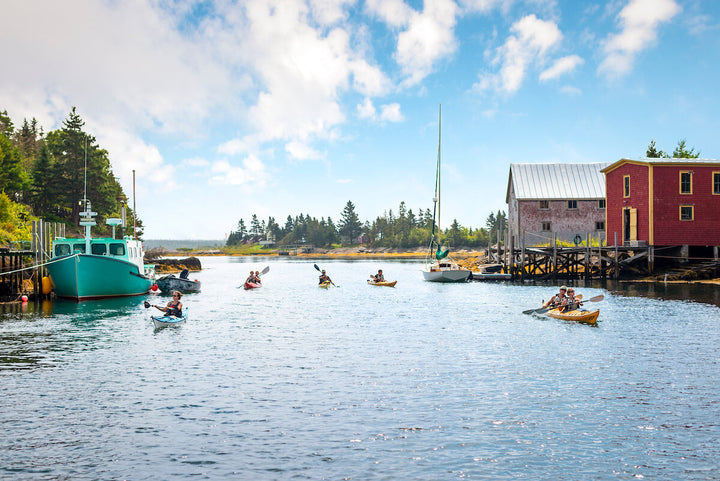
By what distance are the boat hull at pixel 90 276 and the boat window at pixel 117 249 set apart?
0.92 meters

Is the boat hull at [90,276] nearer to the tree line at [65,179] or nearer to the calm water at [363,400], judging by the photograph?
the calm water at [363,400]

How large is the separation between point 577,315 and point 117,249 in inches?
1230

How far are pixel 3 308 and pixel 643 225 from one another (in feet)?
172

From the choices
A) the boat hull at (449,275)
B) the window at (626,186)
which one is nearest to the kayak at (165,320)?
the boat hull at (449,275)

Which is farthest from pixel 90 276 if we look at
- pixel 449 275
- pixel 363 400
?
pixel 449 275

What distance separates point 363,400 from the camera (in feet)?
51.3

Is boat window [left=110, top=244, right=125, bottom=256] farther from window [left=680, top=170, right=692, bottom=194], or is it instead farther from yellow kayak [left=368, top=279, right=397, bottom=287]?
window [left=680, top=170, right=692, bottom=194]

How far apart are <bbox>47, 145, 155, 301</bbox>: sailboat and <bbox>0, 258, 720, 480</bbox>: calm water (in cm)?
964

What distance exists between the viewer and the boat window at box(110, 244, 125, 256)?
41406mm

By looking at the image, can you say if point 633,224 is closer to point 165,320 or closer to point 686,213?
point 686,213

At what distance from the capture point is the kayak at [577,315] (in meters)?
28.6

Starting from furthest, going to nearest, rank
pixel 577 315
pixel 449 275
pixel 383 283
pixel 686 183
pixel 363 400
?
pixel 449 275, pixel 383 283, pixel 686 183, pixel 577 315, pixel 363 400

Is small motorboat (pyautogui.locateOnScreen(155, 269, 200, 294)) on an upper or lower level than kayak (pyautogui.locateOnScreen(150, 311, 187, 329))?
upper

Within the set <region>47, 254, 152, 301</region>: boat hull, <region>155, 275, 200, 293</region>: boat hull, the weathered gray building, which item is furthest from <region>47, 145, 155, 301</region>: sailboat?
the weathered gray building
